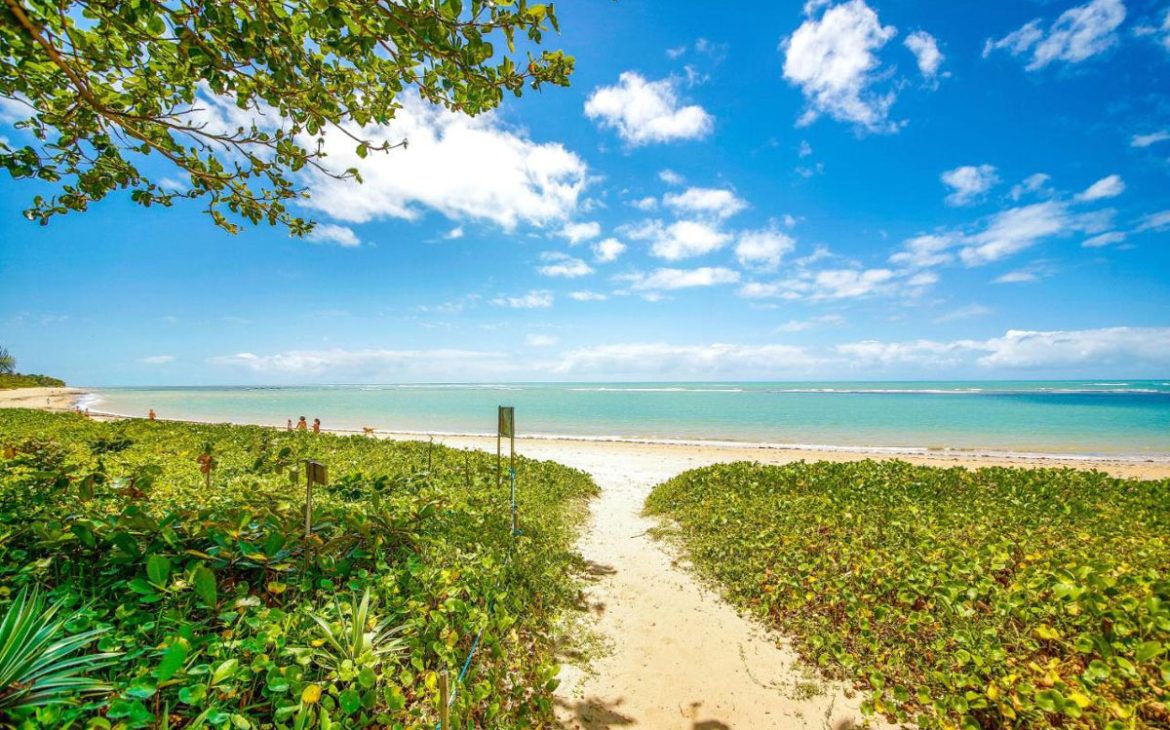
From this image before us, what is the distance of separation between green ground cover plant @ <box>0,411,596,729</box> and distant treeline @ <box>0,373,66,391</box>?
10245 cm

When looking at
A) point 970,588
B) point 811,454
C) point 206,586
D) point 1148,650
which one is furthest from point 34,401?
point 1148,650

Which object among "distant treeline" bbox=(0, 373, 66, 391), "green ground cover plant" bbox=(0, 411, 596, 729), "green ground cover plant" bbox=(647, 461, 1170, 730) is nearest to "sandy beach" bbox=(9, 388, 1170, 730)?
"green ground cover plant" bbox=(647, 461, 1170, 730)

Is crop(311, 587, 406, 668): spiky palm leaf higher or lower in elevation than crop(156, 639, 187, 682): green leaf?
lower

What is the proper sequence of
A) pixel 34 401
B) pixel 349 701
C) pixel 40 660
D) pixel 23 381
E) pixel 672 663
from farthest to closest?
pixel 23 381 < pixel 34 401 < pixel 672 663 < pixel 349 701 < pixel 40 660

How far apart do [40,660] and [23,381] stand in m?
122

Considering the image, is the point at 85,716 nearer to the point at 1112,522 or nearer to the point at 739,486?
the point at 739,486

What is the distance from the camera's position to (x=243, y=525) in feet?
12.2

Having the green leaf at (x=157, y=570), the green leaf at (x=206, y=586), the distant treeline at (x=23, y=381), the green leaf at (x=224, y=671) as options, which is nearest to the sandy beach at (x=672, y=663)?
the green leaf at (x=224, y=671)

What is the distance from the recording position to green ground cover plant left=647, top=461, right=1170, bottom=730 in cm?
357

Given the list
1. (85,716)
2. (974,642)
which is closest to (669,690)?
(974,642)

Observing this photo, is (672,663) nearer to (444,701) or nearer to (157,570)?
(444,701)

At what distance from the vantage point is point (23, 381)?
3120 inches

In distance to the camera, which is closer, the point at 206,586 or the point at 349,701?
the point at 349,701

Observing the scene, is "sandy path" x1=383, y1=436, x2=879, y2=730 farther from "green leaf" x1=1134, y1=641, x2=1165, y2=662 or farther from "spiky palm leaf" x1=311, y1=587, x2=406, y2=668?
"green leaf" x1=1134, y1=641, x2=1165, y2=662
